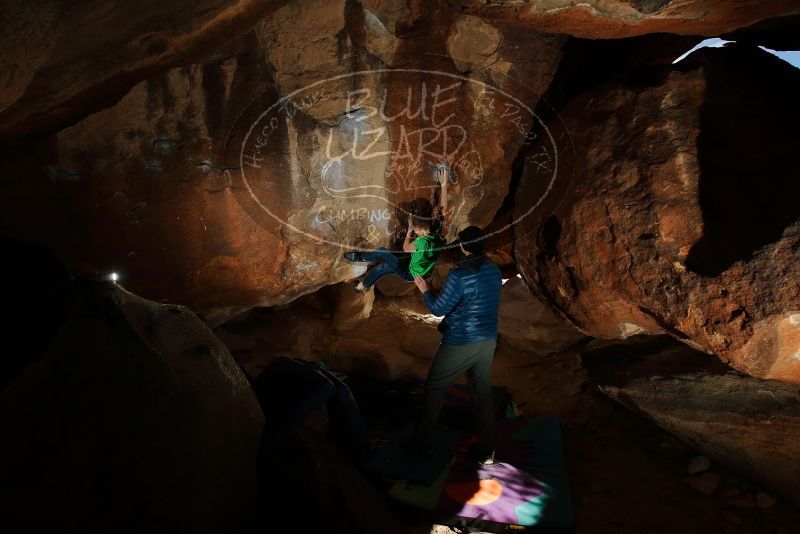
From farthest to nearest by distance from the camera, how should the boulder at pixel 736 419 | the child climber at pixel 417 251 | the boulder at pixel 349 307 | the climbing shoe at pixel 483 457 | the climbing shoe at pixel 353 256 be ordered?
the boulder at pixel 349 307 → the climbing shoe at pixel 353 256 → the child climber at pixel 417 251 → the climbing shoe at pixel 483 457 → the boulder at pixel 736 419

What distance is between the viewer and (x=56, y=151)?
2.96 m

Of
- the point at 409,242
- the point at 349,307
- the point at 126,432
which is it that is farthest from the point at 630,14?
the point at 349,307

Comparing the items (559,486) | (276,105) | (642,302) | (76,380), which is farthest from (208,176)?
(559,486)

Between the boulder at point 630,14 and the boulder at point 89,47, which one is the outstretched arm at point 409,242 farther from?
the boulder at point 89,47

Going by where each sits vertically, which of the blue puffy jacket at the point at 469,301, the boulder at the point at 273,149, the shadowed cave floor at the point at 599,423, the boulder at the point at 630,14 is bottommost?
the shadowed cave floor at the point at 599,423

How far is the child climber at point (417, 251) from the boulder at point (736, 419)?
2557 mm

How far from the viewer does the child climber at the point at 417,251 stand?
161 inches

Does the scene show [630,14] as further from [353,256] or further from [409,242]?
[353,256]

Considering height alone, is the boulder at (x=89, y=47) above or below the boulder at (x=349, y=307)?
above

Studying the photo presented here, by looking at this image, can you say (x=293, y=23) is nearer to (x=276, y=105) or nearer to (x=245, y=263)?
(x=276, y=105)

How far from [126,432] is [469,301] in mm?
2612
